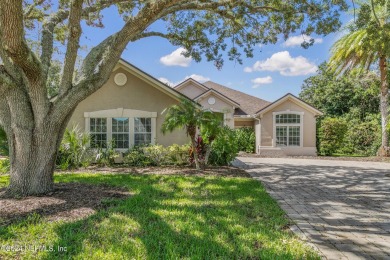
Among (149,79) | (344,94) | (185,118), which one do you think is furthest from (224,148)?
(344,94)

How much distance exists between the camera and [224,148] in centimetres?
1285

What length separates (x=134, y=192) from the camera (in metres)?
7.48

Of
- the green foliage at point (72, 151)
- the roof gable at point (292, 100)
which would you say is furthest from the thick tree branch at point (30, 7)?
the roof gable at point (292, 100)

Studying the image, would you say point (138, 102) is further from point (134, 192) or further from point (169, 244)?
point (169, 244)

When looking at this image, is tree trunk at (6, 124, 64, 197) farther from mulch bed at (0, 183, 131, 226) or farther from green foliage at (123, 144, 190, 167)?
green foliage at (123, 144, 190, 167)

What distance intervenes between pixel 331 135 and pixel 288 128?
3.50m

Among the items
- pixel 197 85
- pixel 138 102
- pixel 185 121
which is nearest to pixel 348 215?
pixel 185 121

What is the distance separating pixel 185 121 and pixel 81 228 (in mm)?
6641

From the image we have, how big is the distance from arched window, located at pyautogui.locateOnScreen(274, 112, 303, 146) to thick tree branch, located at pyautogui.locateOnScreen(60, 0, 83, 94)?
18199mm

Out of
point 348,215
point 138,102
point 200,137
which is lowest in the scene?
point 348,215

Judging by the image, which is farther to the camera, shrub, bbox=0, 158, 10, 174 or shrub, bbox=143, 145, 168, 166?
shrub, bbox=143, 145, 168, 166

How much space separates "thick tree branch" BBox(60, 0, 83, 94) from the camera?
21.5 ft

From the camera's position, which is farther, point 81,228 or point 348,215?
point 348,215

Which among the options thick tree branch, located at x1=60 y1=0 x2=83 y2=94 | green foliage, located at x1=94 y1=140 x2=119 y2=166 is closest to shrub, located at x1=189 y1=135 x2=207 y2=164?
green foliage, located at x1=94 y1=140 x2=119 y2=166
